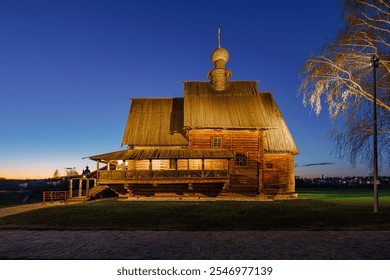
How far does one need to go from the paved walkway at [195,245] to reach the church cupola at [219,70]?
2394 centimetres

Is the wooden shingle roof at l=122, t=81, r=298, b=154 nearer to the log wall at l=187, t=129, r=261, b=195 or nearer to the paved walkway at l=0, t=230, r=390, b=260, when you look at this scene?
the log wall at l=187, t=129, r=261, b=195

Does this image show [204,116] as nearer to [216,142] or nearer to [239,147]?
[216,142]

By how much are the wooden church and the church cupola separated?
12 centimetres

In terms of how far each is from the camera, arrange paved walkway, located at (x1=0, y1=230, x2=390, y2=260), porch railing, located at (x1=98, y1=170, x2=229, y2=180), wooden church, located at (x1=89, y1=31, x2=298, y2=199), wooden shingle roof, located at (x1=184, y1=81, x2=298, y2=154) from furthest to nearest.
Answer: wooden shingle roof, located at (x1=184, y1=81, x2=298, y2=154) < wooden church, located at (x1=89, y1=31, x2=298, y2=199) < porch railing, located at (x1=98, y1=170, x2=229, y2=180) < paved walkway, located at (x1=0, y1=230, x2=390, y2=260)

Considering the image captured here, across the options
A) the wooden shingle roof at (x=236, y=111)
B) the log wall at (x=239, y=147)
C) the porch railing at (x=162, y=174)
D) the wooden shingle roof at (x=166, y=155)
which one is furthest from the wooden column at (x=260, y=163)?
the porch railing at (x=162, y=174)

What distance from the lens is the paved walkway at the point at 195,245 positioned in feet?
25.0

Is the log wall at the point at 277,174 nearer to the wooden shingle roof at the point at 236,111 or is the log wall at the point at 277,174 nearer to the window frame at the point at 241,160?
the wooden shingle roof at the point at 236,111

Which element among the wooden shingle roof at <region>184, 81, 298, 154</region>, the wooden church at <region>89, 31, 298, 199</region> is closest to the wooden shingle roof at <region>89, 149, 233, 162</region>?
the wooden church at <region>89, 31, 298, 199</region>

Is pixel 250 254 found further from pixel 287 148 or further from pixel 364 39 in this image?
pixel 287 148

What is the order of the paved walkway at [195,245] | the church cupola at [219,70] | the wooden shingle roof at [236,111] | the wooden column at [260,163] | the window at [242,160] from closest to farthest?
1. the paved walkway at [195,245]
2. the wooden column at [260,163]
3. the window at [242,160]
4. the wooden shingle roof at [236,111]
5. the church cupola at [219,70]

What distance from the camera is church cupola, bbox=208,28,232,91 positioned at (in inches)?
1272

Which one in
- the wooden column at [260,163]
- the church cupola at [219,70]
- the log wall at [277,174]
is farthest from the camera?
the church cupola at [219,70]

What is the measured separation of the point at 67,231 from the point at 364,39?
65.1 feet

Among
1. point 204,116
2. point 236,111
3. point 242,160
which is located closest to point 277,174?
point 242,160
